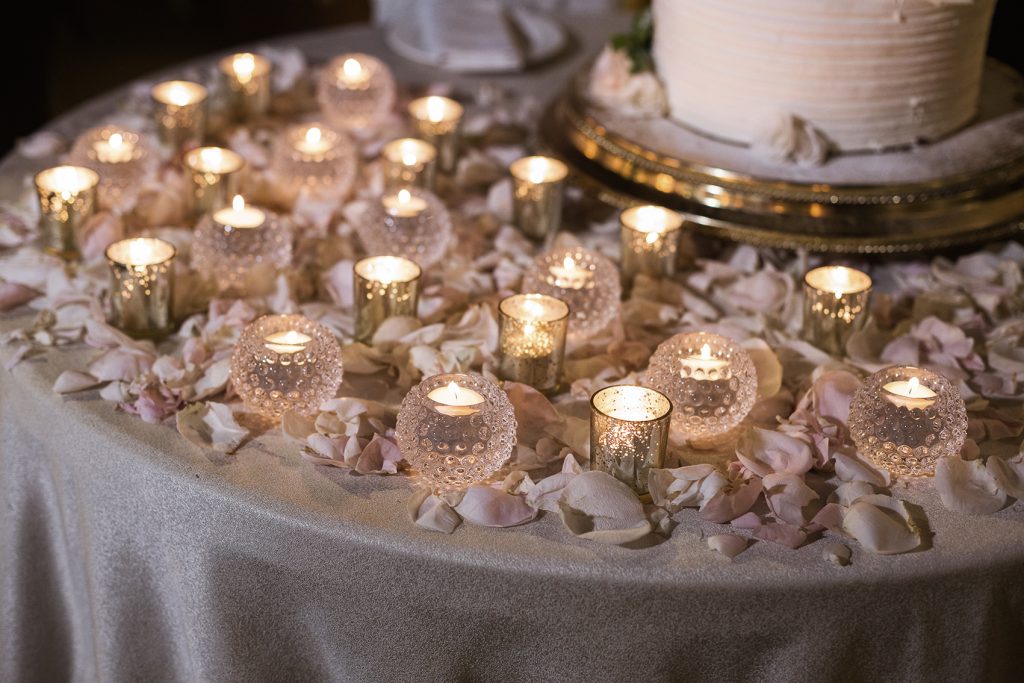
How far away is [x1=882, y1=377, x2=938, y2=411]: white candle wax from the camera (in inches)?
43.1

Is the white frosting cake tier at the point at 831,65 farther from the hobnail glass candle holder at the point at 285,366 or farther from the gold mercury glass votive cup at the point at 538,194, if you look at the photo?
the hobnail glass candle holder at the point at 285,366

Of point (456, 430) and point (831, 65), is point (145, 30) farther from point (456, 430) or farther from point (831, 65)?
point (456, 430)

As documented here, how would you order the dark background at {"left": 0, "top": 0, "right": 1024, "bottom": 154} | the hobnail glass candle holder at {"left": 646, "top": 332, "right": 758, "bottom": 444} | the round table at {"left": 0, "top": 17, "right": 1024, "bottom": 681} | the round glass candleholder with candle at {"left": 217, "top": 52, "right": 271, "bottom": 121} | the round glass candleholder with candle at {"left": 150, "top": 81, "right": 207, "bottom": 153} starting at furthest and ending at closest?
the dark background at {"left": 0, "top": 0, "right": 1024, "bottom": 154}, the round glass candleholder with candle at {"left": 217, "top": 52, "right": 271, "bottom": 121}, the round glass candleholder with candle at {"left": 150, "top": 81, "right": 207, "bottom": 153}, the hobnail glass candle holder at {"left": 646, "top": 332, "right": 758, "bottom": 444}, the round table at {"left": 0, "top": 17, "right": 1024, "bottom": 681}

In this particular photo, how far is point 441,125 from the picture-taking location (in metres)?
1.74

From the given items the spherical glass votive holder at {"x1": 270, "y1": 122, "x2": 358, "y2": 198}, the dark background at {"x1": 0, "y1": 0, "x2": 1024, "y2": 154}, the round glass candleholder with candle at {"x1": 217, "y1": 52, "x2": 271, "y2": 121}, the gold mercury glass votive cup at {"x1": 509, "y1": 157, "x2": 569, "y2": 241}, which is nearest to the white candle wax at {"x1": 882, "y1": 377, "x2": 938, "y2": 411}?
A: the gold mercury glass votive cup at {"x1": 509, "y1": 157, "x2": 569, "y2": 241}

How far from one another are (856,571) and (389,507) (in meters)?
0.41

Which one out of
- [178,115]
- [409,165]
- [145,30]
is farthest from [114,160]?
[145,30]

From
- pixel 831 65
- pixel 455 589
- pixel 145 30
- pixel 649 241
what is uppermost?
pixel 831 65

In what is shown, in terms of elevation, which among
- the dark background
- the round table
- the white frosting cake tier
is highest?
the white frosting cake tier

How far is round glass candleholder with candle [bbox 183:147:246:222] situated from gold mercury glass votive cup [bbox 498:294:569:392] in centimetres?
51

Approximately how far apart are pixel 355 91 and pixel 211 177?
13.5 inches

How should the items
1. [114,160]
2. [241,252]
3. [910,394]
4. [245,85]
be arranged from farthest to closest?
1. [245,85]
2. [114,160]
3. [241,252]
4. [910,394]

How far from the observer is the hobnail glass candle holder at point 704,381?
1.15 metres

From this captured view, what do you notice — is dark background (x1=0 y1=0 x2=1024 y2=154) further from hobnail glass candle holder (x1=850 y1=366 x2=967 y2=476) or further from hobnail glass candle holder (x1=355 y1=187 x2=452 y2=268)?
hobnail glass candle holder (x1=850 y1=366 x2=967 y2=476)
